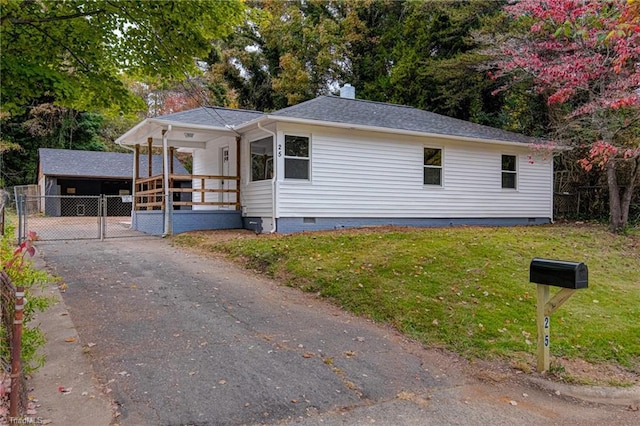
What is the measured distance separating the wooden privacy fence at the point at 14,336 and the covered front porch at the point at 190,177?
343 inches

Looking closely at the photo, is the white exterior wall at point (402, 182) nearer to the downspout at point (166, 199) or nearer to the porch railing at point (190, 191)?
the porch railing at point (190, 191)

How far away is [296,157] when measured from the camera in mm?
11961

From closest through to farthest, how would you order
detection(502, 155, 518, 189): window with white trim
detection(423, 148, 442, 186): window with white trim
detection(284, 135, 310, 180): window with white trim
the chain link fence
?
1. detection(284, 135, 310, 180): window with white trim
2. detection(423, 148, 442, 186): window with white trim
3. detection(502, 155, 518, 189): window with white trim
4. the chain link fence

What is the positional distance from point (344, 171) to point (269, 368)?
881 cm

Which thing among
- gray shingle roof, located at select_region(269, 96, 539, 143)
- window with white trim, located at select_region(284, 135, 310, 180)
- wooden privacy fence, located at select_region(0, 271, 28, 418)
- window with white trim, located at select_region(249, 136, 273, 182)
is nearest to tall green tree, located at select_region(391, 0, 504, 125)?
gray shingle roof, located at select_region(269, 96, 539, 143)

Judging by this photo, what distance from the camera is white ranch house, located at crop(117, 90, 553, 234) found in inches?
473

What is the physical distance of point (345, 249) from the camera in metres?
8.80

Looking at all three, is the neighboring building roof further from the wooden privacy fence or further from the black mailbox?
the black mailbox

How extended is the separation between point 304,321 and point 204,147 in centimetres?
1189

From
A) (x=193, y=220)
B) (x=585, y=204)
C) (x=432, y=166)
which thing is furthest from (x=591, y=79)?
(x=193, y=220)

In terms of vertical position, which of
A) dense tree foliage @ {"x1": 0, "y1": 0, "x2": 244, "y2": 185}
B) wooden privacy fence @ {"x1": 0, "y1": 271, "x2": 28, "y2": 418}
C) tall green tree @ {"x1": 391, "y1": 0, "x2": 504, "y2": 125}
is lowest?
wooden privacy fence @ {"x1": 0, "y1": 271, "x2": 28, "y2": 418}

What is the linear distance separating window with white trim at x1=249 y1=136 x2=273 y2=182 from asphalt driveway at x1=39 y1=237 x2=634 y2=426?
6.72 meters

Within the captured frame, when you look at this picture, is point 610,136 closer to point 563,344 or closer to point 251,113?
point 563,344

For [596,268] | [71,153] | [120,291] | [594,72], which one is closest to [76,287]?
[120,291]
